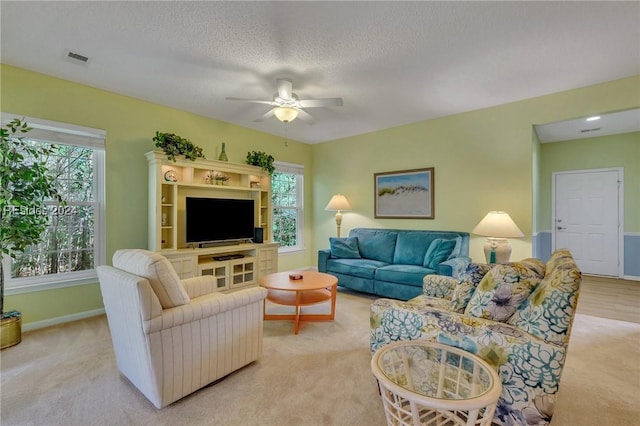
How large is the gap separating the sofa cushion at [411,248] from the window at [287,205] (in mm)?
2190

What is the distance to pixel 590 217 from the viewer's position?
5305mm

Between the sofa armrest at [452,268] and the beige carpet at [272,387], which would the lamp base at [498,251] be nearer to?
the sofa armrest at [452,268]

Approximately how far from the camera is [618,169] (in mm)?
4992

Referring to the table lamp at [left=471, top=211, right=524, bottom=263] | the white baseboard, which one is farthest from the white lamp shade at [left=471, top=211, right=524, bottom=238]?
the white baseboard

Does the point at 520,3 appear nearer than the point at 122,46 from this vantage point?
Yes

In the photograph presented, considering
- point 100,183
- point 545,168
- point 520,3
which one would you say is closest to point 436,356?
point 520,3

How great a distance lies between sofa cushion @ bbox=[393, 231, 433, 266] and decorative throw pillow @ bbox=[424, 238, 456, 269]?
0.22m

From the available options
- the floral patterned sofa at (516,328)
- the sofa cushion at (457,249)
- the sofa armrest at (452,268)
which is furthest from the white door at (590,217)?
the floral patterned sofa at (516,328)

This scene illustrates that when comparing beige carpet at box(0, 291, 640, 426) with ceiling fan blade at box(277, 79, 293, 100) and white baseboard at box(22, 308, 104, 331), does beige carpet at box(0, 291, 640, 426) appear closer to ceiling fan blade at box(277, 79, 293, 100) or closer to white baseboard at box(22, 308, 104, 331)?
white baseboard at box(22, 308, 104, 331)

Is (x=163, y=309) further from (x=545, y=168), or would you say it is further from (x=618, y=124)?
(x=545, y=168)

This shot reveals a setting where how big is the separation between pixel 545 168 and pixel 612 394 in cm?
494

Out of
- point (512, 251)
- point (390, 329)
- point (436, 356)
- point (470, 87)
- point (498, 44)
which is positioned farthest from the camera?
point (512, 251)

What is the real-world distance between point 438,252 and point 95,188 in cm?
427

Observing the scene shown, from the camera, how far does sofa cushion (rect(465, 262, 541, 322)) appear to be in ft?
5.16
